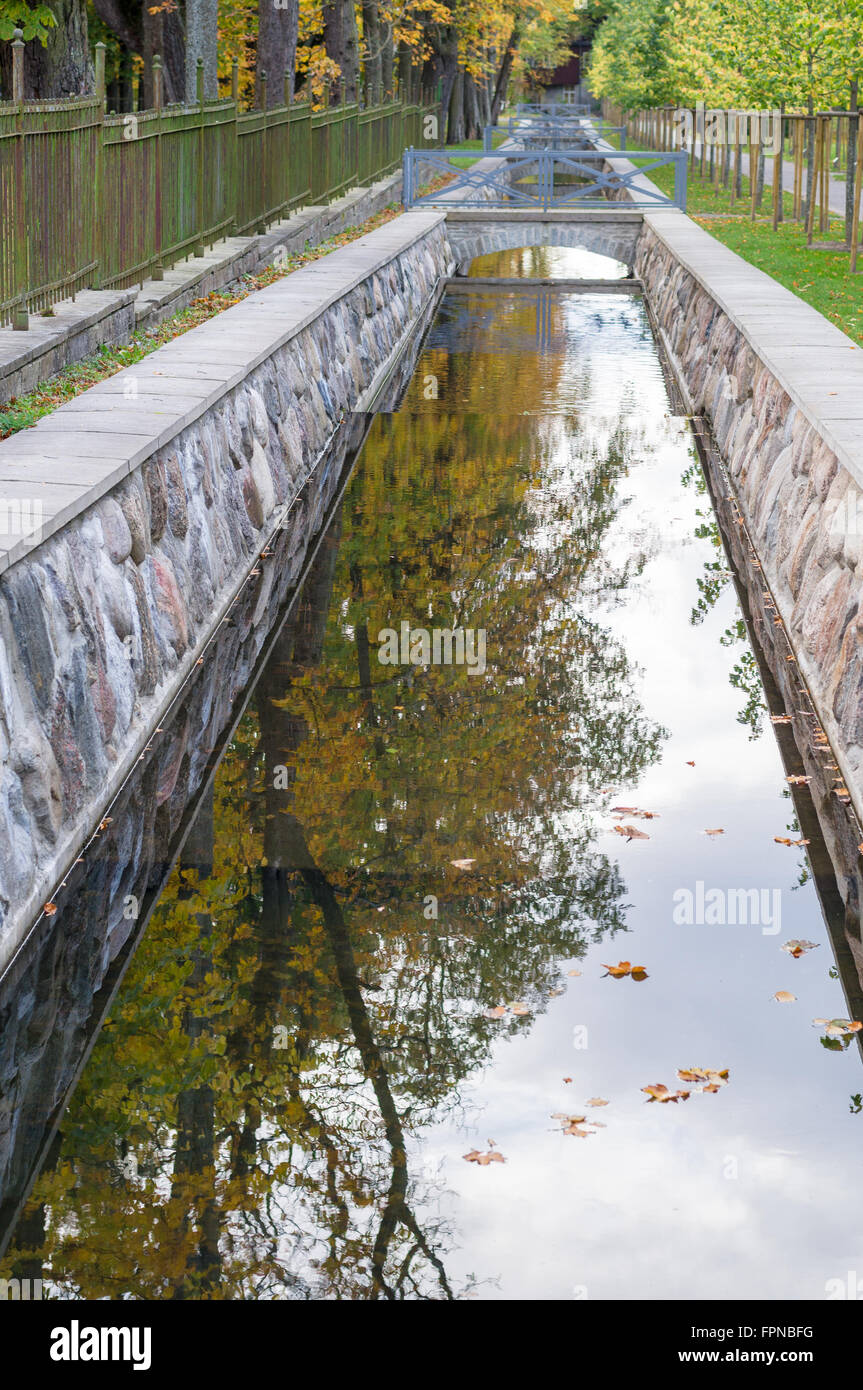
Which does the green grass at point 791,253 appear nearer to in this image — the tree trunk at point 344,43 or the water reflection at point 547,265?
the water reflection at point 547,265

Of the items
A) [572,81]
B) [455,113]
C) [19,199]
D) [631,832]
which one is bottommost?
[631,832]

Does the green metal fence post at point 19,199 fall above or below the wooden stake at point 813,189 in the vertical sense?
below

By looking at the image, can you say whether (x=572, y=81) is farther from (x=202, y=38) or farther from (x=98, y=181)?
(x=98, y=181)

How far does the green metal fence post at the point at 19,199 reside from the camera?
11.5 meters

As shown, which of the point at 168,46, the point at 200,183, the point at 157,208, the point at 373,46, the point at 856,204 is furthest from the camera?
the point at 373,46

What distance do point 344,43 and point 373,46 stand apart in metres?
6.00

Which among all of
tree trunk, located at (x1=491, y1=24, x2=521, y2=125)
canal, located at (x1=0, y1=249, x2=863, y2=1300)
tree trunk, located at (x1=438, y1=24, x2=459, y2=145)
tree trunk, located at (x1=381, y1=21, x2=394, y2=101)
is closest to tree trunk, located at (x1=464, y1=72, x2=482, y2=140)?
tree trunk, located at (x1=438, y1=24, x2=459, y2=145)

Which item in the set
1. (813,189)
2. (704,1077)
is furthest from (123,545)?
(813,189)

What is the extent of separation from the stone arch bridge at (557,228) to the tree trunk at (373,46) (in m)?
9.87

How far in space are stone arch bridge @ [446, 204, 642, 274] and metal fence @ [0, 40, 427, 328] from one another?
404cm

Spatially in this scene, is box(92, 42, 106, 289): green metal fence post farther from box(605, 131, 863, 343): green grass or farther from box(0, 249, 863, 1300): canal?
box(605, 131, 863, 343): green grass

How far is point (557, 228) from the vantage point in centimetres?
2916

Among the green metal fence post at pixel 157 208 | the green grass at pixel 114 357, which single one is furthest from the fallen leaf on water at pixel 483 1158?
the green metal fence post at pixel 157 208

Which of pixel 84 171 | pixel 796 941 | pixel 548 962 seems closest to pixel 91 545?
pixel 548 962
